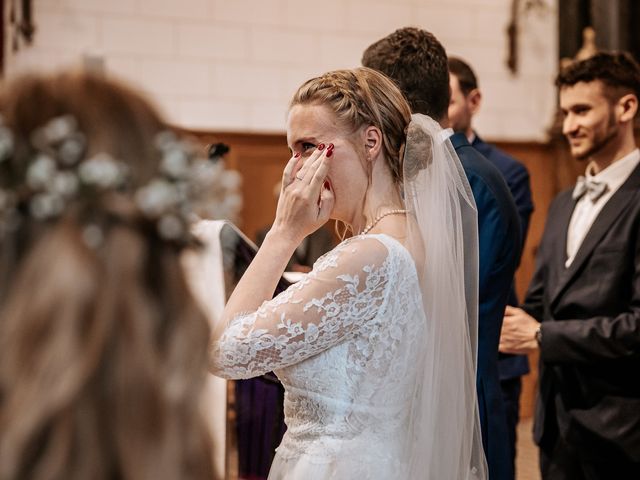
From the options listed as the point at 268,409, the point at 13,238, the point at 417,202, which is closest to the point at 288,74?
the point at 268,409

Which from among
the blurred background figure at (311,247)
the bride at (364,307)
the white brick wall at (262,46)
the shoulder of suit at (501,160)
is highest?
the white brick wall at (262,46)

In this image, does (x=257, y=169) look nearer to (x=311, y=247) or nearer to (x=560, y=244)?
(x=311, y=247)

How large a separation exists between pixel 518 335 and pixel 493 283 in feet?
1.59

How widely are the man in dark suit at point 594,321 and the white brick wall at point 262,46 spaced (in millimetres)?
2949

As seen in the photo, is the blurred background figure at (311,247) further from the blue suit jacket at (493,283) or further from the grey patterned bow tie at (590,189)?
the blue suit jacket at (493,283)

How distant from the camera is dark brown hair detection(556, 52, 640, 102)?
10.2 feet

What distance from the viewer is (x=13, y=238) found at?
82 centimetres

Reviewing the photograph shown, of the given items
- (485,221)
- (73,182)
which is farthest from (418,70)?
(73,182)

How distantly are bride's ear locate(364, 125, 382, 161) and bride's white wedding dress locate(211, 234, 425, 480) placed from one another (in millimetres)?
220

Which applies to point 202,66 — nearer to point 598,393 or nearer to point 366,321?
point 598,393

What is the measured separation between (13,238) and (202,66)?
494 centimetres

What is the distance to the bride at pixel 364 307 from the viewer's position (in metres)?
1.75

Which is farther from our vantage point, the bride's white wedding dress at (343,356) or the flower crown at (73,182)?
the bride's white wedding dress at (343,356)

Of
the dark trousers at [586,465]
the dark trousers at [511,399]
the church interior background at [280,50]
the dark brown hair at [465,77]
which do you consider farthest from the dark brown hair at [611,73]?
the church interior background at [280,50]
